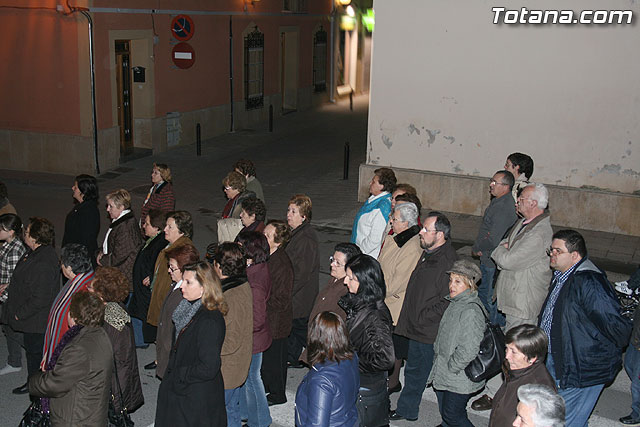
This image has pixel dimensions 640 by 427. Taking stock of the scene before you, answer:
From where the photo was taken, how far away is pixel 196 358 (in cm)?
488

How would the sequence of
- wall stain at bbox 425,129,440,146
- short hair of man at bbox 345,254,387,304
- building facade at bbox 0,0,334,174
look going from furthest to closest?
building facade at bbox 0,0,334,174, wall stain at bbox 425,129,440,146, short hair of man at bbox 345,254,387,304

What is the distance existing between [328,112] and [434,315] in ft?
71.2

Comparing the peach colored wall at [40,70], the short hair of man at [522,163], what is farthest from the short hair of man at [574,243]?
the peach colored wall at [40,70]

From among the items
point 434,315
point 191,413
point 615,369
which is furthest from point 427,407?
point 191,413

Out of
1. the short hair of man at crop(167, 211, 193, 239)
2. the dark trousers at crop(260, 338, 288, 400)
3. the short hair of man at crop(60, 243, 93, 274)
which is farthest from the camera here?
the short hair of man at crop(167, 211, 193, 239)

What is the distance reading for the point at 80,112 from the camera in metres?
16.1

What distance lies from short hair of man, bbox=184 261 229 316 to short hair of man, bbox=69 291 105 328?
25.9 inches

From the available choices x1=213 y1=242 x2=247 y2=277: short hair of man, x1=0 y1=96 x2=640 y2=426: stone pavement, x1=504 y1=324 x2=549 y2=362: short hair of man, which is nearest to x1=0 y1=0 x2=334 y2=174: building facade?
x1=0 y1=96 x2=640 y2=426: stone pavement

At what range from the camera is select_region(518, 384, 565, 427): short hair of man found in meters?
3.73

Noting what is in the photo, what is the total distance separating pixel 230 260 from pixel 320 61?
23878 millimetres

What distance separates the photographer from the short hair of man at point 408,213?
654cm

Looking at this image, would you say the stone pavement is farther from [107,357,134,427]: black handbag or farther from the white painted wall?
[107,357,134,427]: black handbag

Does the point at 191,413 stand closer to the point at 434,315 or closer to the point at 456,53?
the point at 434,315

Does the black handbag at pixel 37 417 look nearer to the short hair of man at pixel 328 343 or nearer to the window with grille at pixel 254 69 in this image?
the short hair of man at pixel 328 343
